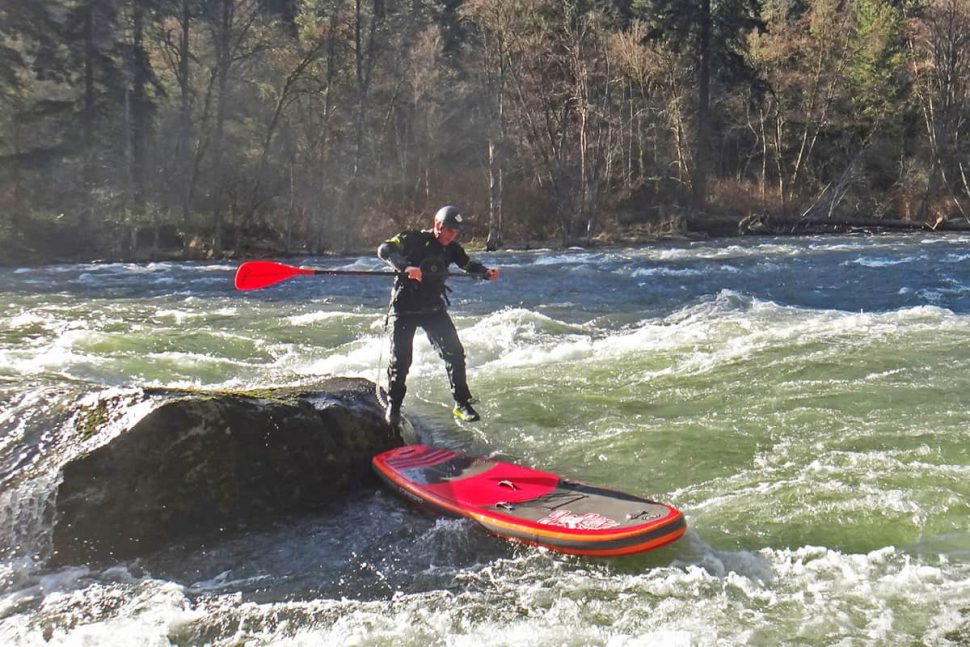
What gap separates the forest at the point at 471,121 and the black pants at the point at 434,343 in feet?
69.5

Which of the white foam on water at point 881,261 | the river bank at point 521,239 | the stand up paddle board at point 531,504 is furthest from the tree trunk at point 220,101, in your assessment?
the stand up paddle board at point 531,504

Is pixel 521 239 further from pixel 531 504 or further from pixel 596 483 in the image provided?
pixel 531 504

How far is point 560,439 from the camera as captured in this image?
6723mm

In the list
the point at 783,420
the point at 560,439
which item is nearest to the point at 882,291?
the point at 783,420

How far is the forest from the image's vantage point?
2703cm

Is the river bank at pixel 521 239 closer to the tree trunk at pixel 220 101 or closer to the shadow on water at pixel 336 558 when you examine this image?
the tree trunk at pixel 220 101

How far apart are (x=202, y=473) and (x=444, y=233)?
2.54 m

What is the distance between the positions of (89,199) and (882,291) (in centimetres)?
2325

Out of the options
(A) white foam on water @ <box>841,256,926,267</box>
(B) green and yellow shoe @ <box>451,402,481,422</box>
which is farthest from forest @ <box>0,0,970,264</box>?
(B) green and yellow shoe @ <box>451,402,481,422</box>

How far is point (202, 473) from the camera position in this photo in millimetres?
5031

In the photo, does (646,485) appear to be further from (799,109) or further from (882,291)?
(799,109)

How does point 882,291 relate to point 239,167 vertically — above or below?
below

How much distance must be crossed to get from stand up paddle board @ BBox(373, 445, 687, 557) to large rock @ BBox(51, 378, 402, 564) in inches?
17.7

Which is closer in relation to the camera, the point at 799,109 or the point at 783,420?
the point at 783,420
